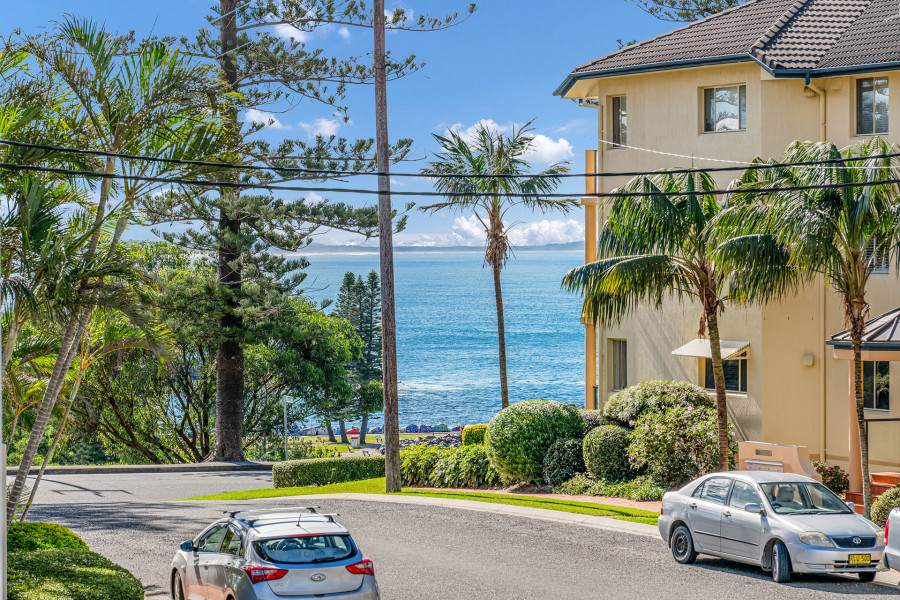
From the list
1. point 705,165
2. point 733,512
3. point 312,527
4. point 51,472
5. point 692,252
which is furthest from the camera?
point 51,472

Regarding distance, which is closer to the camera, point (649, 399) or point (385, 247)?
point (385, 247)

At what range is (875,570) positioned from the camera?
1221 cm

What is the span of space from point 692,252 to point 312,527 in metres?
11.7

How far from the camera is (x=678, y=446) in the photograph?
20.7m

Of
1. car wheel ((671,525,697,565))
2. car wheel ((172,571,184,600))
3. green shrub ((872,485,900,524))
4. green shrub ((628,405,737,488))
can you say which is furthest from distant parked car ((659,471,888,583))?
car wheel ((172,571,184,600))

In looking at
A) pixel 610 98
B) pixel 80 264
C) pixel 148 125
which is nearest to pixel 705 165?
pixel 610 98

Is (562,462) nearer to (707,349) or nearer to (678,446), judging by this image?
(678,446)

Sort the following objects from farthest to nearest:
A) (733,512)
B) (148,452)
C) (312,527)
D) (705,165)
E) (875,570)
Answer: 1. (148,452)
2. (705,165)
3. (733,512)
4. (875,570)
5. (312,527)

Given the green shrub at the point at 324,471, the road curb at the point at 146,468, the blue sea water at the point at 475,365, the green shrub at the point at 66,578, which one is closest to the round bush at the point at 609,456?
the green shrub at the point at 324,471

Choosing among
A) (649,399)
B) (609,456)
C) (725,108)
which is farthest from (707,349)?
(725,108)

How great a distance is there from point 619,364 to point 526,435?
3.80m

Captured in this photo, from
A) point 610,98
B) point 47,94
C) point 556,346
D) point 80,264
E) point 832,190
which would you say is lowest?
point 556,346

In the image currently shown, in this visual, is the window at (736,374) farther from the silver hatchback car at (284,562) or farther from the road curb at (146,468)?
the road curb at (146,468)

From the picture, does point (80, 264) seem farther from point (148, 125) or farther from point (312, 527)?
point (312, 527)
